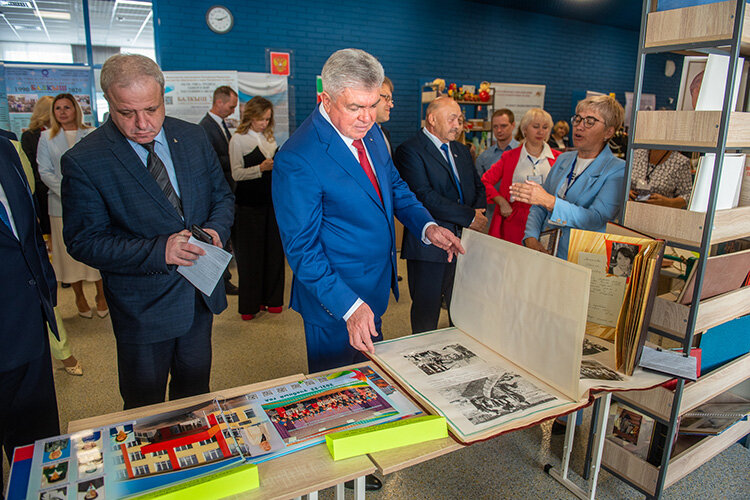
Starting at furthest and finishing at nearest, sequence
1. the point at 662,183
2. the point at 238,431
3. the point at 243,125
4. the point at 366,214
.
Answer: the point at 243,125
the point at 662,183
the point at 366,214
the point at 238,431

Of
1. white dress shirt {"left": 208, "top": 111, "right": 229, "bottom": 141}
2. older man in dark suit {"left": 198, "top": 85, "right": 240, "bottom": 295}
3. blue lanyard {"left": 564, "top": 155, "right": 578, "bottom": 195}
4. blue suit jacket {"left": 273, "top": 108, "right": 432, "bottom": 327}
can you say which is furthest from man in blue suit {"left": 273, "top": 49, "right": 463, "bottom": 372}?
white dress shirt {"left": 208, "top": 111, "right": 229, "bottom": 141}

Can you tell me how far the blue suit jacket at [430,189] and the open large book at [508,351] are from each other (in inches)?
45.9

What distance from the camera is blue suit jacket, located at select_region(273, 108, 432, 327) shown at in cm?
164

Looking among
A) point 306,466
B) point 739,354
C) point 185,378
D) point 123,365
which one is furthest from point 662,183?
point 123,365

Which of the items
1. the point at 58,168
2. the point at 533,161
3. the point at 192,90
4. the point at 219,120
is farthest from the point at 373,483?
the point at 192,90

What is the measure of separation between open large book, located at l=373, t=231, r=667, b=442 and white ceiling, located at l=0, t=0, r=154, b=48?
267 inches

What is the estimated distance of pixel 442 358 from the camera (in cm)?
167

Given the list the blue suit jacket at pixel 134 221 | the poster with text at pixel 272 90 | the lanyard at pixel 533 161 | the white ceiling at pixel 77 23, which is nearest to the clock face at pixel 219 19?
the white ceiling at pixel 77 23

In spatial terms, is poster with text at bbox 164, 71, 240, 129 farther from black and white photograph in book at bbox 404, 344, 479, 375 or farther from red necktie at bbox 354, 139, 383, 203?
black and white photograph in book at bbox 404, 344, 479, 375

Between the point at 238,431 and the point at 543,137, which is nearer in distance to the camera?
the point at 238,431

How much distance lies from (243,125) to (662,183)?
3190 mm

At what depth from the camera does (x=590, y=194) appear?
2.34 m

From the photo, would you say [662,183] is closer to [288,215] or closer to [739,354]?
[739,354]

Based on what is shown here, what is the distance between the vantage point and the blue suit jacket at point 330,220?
1.64 m
